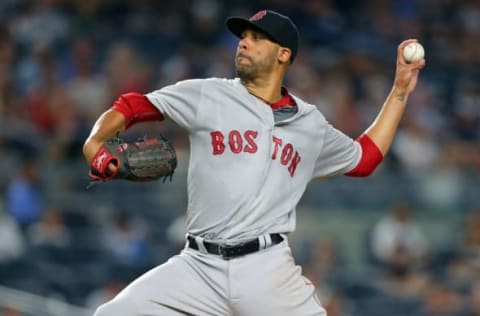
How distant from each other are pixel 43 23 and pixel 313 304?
22.7 ft

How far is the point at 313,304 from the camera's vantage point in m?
5.00

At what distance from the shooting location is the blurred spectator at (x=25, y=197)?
9375mm

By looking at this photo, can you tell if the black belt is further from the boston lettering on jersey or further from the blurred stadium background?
the blurred stadium background

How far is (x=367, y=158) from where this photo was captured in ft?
17.9

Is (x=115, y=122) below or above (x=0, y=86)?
above

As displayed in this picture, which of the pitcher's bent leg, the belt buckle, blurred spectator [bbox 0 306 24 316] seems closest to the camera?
the pitcher's bent leg

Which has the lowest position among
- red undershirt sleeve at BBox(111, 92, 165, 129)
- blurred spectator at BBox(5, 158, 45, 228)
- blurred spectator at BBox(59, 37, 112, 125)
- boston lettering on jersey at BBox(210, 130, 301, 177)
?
blurred spectator at BBox(5, 158, 45, 228)

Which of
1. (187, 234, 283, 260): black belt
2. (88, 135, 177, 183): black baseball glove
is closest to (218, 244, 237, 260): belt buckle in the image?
(187, 234, 283, 260): black belt

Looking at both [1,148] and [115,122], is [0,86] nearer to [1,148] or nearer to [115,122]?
[1,148]

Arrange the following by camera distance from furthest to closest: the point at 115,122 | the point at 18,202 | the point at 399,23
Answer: the point at 399,23 → the point at 18,202 → the point at 115,122

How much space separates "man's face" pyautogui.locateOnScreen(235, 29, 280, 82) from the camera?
507 centimetres

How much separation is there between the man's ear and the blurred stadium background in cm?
375

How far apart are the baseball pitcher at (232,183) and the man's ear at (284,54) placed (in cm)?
3

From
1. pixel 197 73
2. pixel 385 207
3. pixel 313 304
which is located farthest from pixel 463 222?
pixel 313 304
